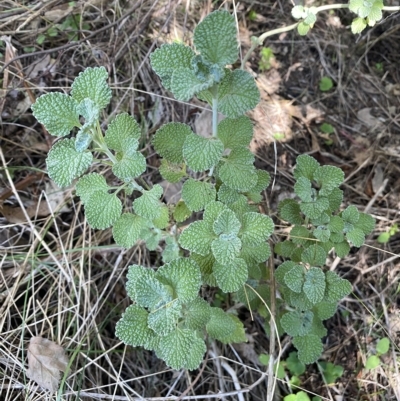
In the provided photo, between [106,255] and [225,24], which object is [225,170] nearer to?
[225,24]

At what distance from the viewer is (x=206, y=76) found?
113 centimetres

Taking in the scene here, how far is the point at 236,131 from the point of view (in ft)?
4.43

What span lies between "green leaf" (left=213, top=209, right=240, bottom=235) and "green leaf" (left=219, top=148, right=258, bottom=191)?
0.35ft

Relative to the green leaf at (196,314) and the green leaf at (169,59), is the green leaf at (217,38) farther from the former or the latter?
A: the green leaf at (196,314)

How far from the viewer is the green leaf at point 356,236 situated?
147cm

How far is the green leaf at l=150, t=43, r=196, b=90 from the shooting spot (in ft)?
3.83

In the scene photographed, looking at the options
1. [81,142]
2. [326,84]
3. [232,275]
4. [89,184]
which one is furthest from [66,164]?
[326,84]

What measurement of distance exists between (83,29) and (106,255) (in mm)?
1047

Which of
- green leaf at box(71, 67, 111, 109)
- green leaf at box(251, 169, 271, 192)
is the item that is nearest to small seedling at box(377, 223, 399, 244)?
green leaf at box(251, 169, 271, 192)

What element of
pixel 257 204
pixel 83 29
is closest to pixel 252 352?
pixel 257 204

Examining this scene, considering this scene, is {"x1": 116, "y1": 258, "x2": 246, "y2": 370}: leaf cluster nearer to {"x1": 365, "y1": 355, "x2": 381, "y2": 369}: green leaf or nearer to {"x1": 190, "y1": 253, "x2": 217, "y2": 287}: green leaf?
{"x1": 190, "y1": 253, "x2": 217, "y2": 287}: green leaf

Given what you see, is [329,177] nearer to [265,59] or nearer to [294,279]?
[294,279]

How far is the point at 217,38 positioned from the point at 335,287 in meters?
0.84

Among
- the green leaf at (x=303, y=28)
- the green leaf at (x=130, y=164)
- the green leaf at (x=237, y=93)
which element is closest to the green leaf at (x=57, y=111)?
the green leaf at (x=130, y=164)
